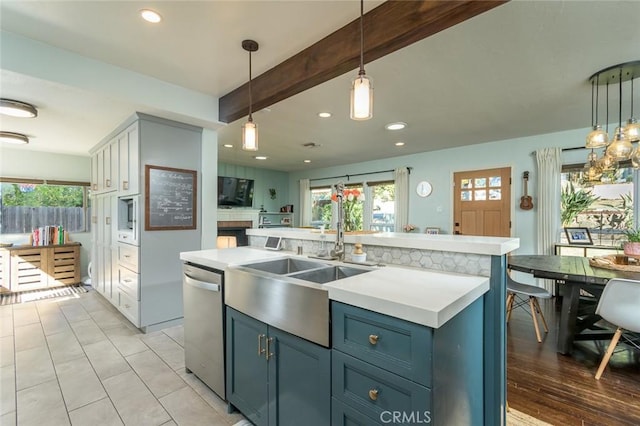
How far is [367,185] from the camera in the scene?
21.0 ft

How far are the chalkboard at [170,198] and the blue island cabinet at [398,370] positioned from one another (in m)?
2.58

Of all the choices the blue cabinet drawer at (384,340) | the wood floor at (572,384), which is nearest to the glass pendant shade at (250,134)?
the blue cabinet drawer at (384,340)

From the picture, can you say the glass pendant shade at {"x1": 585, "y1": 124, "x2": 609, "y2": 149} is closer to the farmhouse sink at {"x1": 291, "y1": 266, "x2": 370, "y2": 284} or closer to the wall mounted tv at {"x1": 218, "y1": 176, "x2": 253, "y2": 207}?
the farmhouse sink at {"x1": 291, "y1": 266, "x2": 370, "y2": 284}

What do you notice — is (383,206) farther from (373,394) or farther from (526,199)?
(373,394)

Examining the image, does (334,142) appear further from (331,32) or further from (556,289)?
(556,289)

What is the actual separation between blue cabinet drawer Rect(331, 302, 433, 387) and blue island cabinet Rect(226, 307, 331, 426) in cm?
14

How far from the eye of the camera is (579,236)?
394 cm

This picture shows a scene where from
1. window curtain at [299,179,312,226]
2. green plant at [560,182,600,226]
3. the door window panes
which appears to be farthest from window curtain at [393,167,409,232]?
window curtain at [299,179,312,226]

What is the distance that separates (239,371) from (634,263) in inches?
141

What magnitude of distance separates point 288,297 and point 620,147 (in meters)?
3.19

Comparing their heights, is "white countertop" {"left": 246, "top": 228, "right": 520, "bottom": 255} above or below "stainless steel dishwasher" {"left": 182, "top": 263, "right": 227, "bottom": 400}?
above

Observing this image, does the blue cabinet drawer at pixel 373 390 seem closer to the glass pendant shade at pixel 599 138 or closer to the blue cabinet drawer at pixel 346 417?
the blue cabinet drawer at pixel 346 417

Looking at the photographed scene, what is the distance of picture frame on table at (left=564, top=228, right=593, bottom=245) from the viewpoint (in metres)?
3.90

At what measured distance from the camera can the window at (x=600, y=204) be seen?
373cm
